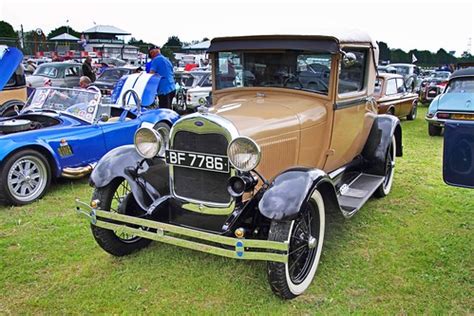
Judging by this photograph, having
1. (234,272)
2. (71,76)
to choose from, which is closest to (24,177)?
(234,272)

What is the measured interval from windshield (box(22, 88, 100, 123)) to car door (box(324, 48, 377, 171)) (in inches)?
135

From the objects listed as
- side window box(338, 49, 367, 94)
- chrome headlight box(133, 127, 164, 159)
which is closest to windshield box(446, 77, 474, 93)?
side window box(338, 49, 367, 94)

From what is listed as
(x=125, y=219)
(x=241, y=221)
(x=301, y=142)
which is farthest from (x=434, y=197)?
→ (x=125, y=219)

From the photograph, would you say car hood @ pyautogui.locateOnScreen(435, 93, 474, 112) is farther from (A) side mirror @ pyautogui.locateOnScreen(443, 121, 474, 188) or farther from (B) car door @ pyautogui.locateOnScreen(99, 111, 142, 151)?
(B) car door @ pyautogui.locateOnScreen(99, 111, 142, 151)

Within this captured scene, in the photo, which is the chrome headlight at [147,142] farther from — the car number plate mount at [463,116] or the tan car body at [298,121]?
the car number plate mount at [463,116]

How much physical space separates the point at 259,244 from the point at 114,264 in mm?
1516

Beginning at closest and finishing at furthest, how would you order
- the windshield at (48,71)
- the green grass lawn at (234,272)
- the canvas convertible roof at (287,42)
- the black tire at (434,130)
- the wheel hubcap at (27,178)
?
1. the green grass lawn at (234,272)
2. the canvas convertible roof at (287,42)
3. the wheel hubcap at (27,178)
4. the black tire at (434,130)
5. the windshield at (48,71)

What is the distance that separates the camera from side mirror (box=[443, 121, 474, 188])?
11.0 feet

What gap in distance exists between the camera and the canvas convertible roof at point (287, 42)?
4.02 m

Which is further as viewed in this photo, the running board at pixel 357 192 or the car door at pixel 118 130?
the car door at pixel 118 130

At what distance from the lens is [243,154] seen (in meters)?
3.16

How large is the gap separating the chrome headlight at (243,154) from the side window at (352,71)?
1565 millimetres

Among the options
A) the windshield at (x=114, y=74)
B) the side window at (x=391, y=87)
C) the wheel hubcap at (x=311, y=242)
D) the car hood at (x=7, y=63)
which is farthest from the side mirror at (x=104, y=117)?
the windshield at (x=114, y=74)

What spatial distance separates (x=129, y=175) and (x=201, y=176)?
690 millimetres
